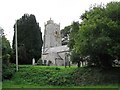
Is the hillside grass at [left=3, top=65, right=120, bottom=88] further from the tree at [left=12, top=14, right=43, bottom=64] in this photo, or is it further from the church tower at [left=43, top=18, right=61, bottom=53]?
the church tower at [left=43, top=18, right=61, bottom=53]

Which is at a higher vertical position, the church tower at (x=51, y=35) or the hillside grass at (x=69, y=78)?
the church tower at (x=51, y=35)

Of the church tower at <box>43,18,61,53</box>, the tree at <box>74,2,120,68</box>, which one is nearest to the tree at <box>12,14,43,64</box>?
the tree at <box>74,2,120,68</box>

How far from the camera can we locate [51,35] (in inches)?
3489

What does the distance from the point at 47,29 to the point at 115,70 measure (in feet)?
200

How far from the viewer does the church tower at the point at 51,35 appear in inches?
3487

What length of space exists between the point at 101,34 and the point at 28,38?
20672mm

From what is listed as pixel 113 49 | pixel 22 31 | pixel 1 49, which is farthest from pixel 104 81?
pixel 22 31

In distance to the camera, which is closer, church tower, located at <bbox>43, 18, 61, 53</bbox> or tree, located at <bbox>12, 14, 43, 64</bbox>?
tree, located at <bbox>12, 14, 43, 64</bbox>

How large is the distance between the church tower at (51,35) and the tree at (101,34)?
5974cm

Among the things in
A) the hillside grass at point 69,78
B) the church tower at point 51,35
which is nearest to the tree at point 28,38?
the hillside grass at point 69,78

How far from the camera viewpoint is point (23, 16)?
47.0 meters

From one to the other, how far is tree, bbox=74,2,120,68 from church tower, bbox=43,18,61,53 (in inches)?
2352

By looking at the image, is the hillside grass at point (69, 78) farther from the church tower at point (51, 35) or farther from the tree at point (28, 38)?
the church tower at point (51, 35)

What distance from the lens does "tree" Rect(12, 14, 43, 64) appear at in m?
44.7
